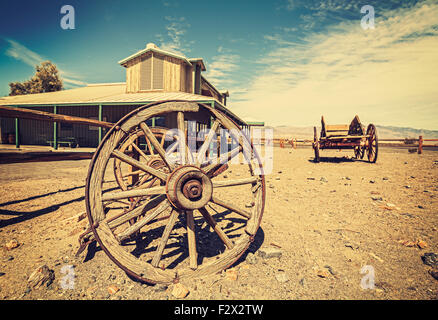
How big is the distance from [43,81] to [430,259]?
139ft

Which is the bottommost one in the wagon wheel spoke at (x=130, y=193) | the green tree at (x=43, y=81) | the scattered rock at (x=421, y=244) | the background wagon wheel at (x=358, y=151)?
the scattered rock at (x=421, y=244)

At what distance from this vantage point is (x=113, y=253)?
1.73 m

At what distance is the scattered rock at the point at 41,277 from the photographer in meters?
1.91

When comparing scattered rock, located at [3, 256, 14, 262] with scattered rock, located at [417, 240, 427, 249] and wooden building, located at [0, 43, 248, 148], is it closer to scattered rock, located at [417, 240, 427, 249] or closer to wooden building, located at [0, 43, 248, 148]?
scattered rock, located at [417, 240, 427, 249]

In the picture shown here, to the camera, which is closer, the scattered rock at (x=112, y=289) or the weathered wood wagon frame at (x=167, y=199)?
the weathered wood wagon frame at (x=167, y=199)

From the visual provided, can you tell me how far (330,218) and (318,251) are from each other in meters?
1.30

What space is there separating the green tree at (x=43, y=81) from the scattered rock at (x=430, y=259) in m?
40.5

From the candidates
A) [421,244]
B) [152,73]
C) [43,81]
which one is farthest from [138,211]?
[43,81]

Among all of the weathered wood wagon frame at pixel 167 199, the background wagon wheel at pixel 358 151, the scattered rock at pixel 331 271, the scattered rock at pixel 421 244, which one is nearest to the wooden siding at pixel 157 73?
the background wagon wheel at pixel 358 151

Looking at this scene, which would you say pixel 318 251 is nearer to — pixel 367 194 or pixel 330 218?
pixel 330 218

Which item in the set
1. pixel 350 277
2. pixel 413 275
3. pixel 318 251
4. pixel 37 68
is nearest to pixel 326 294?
pixel 350 277

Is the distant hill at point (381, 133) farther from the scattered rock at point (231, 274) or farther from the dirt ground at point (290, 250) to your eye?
the scattered rock at point (231, 274)

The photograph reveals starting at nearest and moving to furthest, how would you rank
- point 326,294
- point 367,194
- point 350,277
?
1. point 326,294
2. point 350,277
3. point 367,194

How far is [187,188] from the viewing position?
1.90 meters
